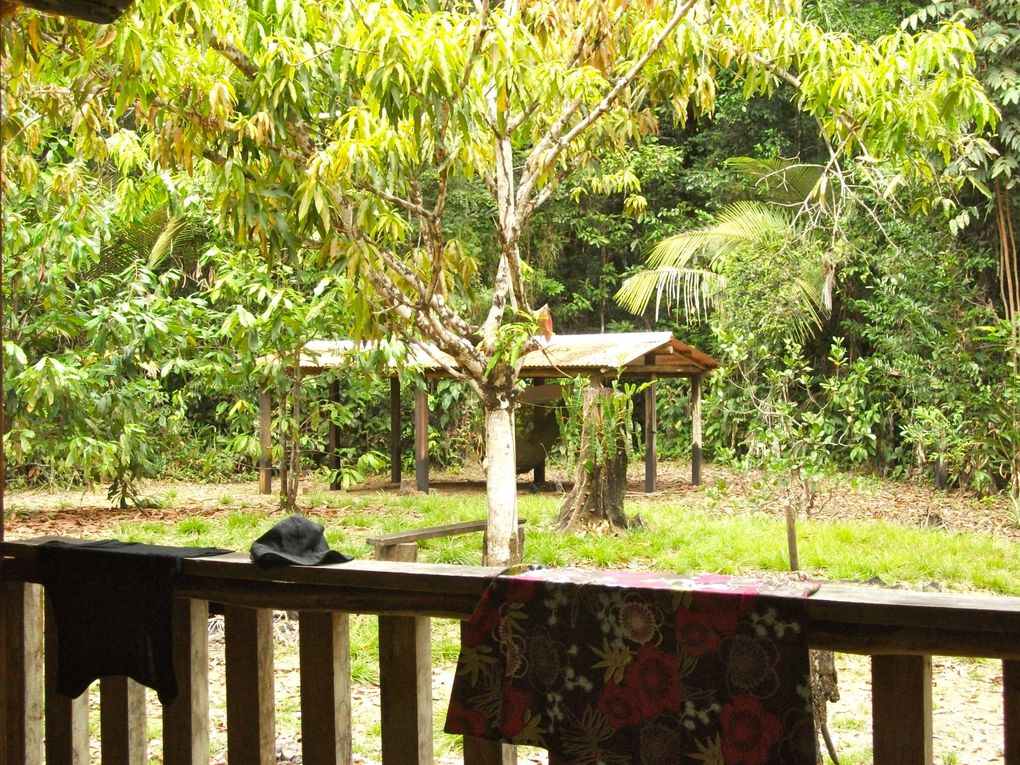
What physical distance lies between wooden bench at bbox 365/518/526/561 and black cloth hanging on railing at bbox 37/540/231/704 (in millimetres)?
3374

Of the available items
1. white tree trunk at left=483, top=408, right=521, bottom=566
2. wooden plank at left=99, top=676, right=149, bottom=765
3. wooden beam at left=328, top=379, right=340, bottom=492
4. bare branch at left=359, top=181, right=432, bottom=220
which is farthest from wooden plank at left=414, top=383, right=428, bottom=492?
wooden plank at left=99, top=676, right=149, bottom=765

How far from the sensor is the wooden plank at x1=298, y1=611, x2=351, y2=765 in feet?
6.59

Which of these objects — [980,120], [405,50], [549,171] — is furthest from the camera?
[549,171]

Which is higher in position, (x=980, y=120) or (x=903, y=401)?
(x=980, y=120)

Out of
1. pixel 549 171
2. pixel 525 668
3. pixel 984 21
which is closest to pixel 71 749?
pixel 525 668

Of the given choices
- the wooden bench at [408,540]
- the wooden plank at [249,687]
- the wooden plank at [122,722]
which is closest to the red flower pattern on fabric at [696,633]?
the wooden plank at [249,687]

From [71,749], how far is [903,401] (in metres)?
11.5

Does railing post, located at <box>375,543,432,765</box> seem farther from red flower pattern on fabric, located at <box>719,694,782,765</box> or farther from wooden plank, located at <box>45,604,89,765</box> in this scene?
wooden plank, located at <box>45,604,89,765</box>

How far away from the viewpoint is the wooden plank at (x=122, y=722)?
2.23m

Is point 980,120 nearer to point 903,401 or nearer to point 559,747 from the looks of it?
point 559,747

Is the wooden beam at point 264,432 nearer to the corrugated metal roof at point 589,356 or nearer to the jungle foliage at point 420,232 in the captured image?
the jungle foliage at point 420,232

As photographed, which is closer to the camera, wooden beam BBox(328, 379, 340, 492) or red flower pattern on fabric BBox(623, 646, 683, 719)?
red flower pattern on fabric BBox(623, 646, 683, 719)

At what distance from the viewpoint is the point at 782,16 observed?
21.6ft

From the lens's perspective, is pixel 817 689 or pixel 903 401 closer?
pixel 817 689
